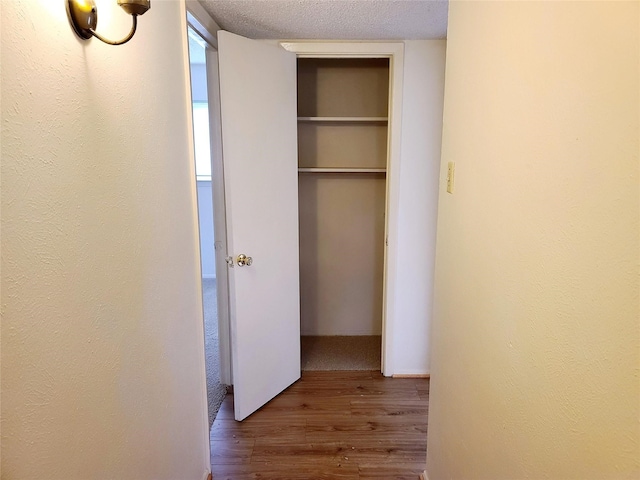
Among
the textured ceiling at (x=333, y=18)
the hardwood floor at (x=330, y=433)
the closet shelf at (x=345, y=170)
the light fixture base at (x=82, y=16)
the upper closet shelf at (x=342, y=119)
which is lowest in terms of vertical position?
the hardwood floor at (x=330, y=433)

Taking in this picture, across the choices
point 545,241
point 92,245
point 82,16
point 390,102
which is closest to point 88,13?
point 82,16

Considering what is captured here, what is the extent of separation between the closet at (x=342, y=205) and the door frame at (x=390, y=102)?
1.22ft

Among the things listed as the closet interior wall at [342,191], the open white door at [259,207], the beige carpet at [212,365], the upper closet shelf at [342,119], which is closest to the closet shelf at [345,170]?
the closet interior wall at [342,191]

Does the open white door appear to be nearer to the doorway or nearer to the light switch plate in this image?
the doorway

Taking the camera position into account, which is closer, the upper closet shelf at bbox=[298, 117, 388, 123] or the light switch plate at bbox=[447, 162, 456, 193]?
the light switch plate at bbox=[447, 162, 456, 193]

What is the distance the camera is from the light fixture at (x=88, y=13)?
33.3 inches

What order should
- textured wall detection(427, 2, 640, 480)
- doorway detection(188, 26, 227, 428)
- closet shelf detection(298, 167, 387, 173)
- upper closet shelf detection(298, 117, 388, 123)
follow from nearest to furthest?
1. textured wall detection(427, 2, 640, 480)
2. upper closet shelf detection(298, 117, 388, 123)
3. closet shelf detection(298, 167, 387, 173)
4. doorway detection(188, 26, 227, 428)

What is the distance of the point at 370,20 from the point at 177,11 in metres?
0.96

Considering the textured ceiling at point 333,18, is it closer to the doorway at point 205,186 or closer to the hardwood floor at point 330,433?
the doorway at point 205,186

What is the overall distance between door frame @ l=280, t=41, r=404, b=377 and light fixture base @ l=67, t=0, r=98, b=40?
1679 mm

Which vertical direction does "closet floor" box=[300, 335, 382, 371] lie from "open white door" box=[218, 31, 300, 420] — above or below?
below

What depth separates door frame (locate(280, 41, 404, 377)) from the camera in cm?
243

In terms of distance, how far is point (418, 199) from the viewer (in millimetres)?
2604

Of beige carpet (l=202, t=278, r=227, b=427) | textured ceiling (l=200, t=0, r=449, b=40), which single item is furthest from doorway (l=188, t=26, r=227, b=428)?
textured ceiling (l=200, t=0, r=449, b=40)
